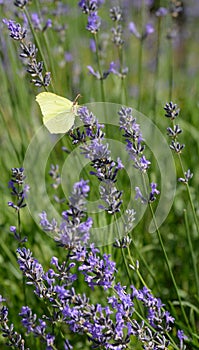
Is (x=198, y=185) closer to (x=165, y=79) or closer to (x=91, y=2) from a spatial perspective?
(x=91, y=2)

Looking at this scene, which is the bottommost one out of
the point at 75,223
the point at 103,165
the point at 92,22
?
the point at 75,223

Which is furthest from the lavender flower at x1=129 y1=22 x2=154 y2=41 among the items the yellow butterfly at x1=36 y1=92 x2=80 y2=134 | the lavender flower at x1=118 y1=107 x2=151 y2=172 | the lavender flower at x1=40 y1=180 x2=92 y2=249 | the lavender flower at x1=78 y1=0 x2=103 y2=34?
the lavender flower at x1=40 y1=180 x2=92 y2=249

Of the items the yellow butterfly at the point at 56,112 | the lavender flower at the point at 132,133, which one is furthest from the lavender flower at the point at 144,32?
the lavender flower at the point at 132,133

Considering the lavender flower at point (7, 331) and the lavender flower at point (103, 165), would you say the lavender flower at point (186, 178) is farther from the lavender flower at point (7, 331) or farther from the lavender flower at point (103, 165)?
the lavender flower at point (7, 331)

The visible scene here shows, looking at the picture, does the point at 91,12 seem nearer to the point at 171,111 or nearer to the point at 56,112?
the point at 56,112

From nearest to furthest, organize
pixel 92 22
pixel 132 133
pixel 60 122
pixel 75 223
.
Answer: pixel 75 223 < pixel 132 133 < pixel 60 122 < pixel 92 22

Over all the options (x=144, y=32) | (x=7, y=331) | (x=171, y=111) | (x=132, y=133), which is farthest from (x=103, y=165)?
(x=144, y=32)

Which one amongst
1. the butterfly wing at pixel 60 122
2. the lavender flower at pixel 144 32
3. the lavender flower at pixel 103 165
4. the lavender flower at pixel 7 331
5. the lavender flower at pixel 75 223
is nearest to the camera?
the lavender flower at pixel 75 223

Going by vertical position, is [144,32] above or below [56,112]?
above

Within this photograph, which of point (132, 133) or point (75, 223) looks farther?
point (132, 133)
